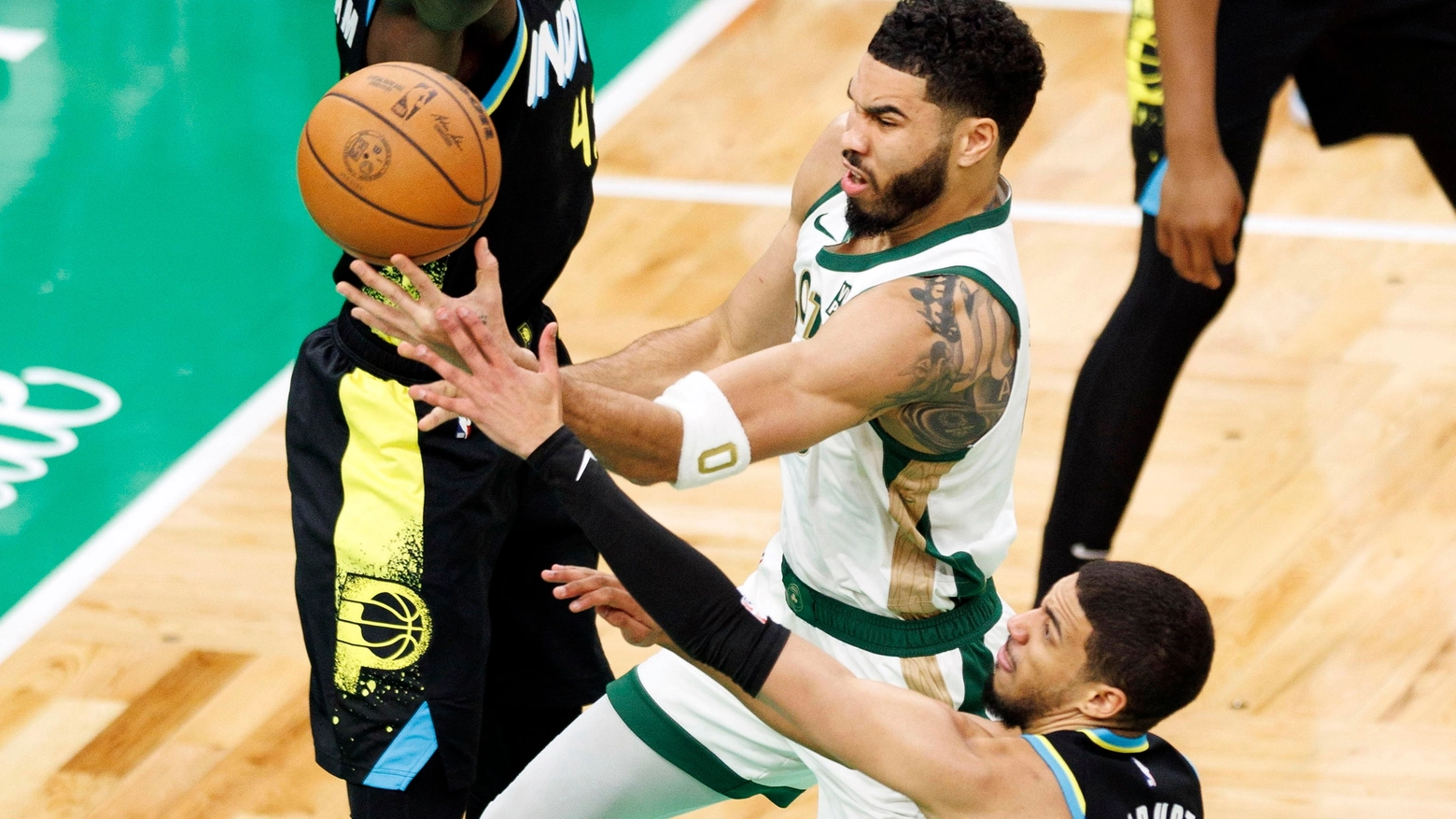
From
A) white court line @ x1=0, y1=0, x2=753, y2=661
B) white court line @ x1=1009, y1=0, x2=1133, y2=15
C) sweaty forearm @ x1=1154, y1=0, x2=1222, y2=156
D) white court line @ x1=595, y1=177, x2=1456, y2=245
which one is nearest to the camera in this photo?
sweaty forearm @ x1=1154, y1=0, x2=1222, y2=156

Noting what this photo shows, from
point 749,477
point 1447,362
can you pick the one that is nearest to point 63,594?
point 749,477

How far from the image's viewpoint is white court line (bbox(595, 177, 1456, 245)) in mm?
6289

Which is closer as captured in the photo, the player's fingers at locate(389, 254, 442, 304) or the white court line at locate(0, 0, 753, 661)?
the player's fingers at locate(389, 254, 442, 304)

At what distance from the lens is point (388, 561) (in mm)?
3168

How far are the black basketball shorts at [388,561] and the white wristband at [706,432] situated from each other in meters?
0.62

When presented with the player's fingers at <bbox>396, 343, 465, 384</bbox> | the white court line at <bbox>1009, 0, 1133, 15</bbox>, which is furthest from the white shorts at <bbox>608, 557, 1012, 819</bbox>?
the white court line at <bbox>1009, 0, 1133, 15</bbox>

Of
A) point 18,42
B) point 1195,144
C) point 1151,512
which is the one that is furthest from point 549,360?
point 18,42

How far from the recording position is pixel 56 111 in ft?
22.6

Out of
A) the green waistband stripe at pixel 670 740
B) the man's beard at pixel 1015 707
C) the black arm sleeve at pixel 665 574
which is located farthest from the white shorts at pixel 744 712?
the black arm sleeve at pixel 665 574

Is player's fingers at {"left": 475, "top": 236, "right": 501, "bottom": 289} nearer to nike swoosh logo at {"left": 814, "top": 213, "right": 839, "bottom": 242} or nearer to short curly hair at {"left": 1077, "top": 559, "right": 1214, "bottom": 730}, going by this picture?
nike swoosh logo at {"left": 814, "top": 213, "right": 839, "bottom": 242}

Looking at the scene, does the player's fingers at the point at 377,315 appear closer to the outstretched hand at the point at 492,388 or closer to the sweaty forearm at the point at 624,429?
the outstretched hand at the point at 492,388

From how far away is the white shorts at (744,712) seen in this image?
2994mm

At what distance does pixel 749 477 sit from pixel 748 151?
6.84 ft

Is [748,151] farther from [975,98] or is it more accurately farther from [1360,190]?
[975,98]
